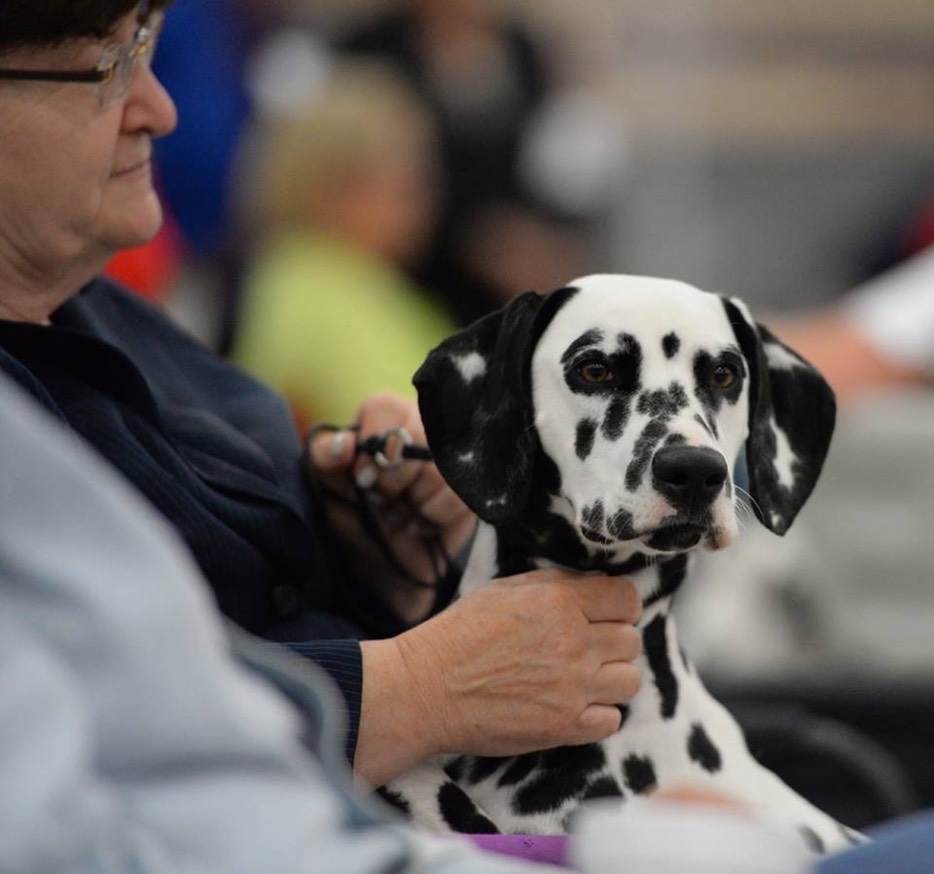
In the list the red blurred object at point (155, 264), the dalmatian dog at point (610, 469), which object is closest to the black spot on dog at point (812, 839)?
the dalmatian dog at point (610, 469)

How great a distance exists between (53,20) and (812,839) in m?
1.06

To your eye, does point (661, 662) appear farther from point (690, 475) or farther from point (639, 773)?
point (690, 475)

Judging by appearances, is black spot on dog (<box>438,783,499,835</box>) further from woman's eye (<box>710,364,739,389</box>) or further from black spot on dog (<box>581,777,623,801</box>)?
woman's eye (<box>710,364,739,389</box>)

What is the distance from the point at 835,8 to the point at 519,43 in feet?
5.20

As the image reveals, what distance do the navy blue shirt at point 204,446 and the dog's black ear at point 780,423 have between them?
17.9 inches

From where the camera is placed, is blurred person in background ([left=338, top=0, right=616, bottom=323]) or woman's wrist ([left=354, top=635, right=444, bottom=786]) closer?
woman's wrist ([left=354, top=635, right=444, bottom=786])

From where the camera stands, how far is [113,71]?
1725 millimetres

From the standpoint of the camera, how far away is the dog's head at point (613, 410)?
5.22 ft

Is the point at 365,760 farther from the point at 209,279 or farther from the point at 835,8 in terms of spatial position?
the point at 835,8

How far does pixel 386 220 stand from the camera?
4.39 metres

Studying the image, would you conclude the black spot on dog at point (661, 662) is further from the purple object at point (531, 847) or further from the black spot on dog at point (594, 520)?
the purple object at point (531, 847)

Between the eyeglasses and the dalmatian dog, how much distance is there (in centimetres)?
42

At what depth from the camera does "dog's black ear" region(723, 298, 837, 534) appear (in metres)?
1.74

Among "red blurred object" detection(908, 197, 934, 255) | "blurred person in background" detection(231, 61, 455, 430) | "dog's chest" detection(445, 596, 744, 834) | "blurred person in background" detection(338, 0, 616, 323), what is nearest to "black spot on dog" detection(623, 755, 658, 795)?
"dog's chest" detection(445, 596, 744, 834)
